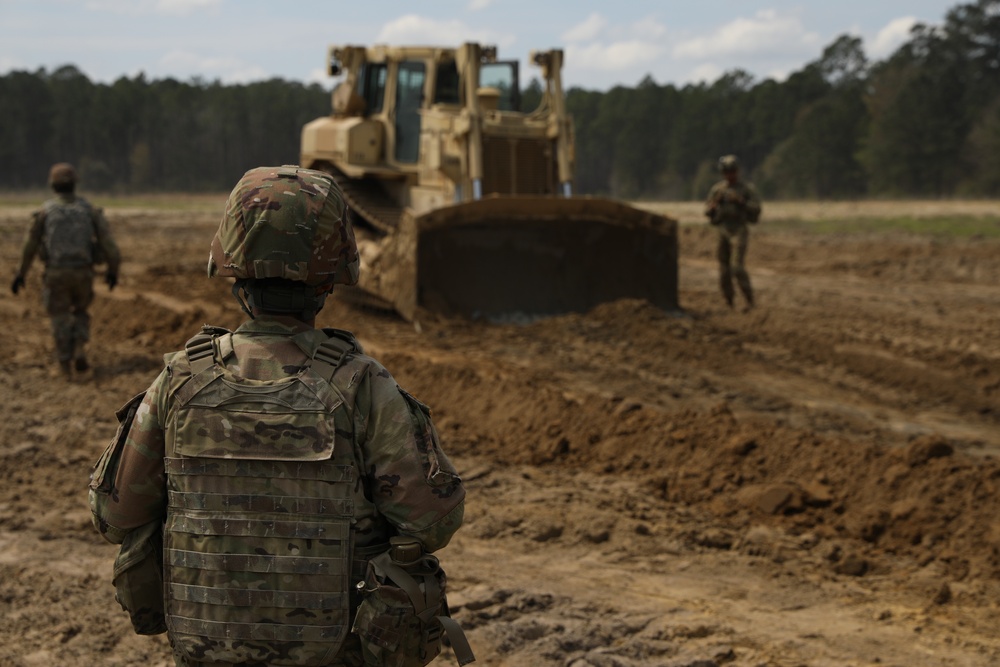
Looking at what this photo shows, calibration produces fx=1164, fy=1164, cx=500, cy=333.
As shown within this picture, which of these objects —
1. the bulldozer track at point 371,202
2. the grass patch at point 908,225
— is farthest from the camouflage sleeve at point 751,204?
the grass patch at point 908,225

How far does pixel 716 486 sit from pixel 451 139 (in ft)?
23.7

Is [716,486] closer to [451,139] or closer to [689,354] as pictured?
[689,354]

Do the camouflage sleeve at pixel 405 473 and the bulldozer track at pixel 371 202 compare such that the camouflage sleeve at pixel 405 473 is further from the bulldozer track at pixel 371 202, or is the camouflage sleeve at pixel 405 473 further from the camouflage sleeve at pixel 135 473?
the bulldozer track at pixel 371 202

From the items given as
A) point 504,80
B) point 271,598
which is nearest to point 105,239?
point 504,80

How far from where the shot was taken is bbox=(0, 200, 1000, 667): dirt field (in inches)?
189

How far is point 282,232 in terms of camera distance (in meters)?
A: 2.58

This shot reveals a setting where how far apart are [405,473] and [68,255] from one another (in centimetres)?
784

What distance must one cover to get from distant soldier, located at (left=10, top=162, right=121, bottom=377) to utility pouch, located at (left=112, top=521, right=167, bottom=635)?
7.35 metres

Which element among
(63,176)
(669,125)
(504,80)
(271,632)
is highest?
(669,125)

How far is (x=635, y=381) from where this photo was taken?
9555 millimetres

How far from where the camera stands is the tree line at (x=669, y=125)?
51.9 meters

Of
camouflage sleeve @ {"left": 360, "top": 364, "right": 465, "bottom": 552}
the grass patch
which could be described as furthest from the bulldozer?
the grass patch

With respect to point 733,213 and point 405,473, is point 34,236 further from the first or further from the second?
point 405,473

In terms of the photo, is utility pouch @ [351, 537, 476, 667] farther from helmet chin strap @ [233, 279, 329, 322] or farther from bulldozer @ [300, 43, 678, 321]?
bulldozer @ [300, 43, 678, 321]
